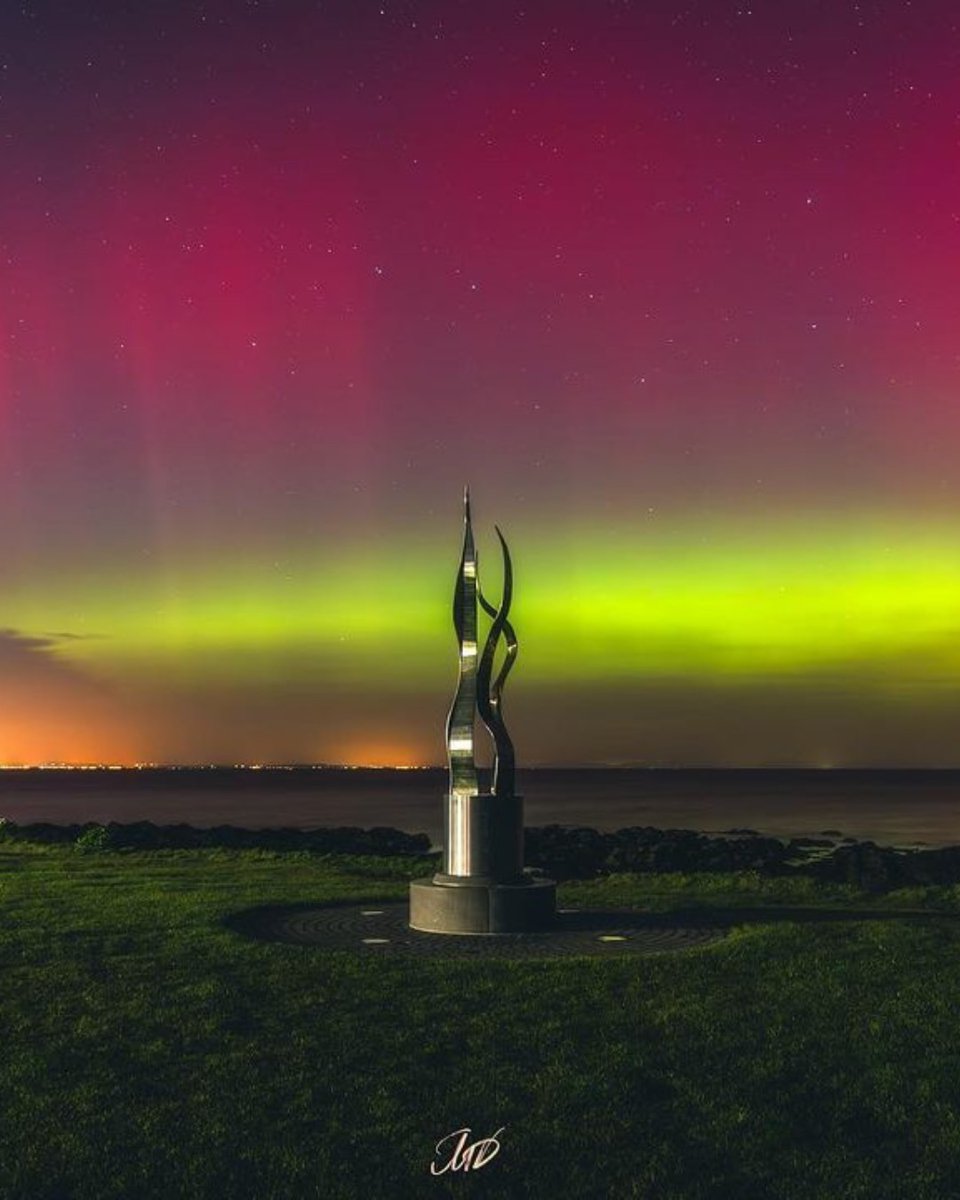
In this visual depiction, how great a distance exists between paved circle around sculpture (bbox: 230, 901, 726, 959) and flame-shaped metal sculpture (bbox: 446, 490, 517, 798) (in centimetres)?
176

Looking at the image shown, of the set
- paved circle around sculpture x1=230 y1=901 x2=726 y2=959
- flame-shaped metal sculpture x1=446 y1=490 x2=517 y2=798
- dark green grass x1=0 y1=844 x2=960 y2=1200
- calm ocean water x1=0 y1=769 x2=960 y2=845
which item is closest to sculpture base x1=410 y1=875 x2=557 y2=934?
paved circle around sculpture x1=230 y1=901 x2=726 y2=959

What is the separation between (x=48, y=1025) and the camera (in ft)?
30.6

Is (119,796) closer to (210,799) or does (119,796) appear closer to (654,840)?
(210,799)

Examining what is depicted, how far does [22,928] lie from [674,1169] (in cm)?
978

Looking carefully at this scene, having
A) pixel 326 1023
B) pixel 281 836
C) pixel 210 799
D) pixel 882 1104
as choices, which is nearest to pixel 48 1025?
pixel 326 1023

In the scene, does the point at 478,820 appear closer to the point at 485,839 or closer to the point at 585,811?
the point at 485,839

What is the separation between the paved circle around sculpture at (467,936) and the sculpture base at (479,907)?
170 millimetres

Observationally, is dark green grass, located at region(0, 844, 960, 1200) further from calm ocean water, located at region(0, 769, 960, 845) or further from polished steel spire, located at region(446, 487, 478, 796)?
calm ocean water, located at region(0, 769, 960, 845)

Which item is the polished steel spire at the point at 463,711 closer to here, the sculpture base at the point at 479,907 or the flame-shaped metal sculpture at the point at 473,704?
the flame-shaped metal sculpture at the point at 473,704

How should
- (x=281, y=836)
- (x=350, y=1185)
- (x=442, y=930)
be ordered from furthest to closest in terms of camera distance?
1. (x=281, y=836)
2. (x=442, y=930)
3. (x=350, y=1185)

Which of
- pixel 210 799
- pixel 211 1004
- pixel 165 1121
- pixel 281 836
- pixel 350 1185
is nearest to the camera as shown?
pixel 350 1185

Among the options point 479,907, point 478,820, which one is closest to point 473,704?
point 478,820

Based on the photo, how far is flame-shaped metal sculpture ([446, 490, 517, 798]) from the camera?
14.9m

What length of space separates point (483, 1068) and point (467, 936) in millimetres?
5728
